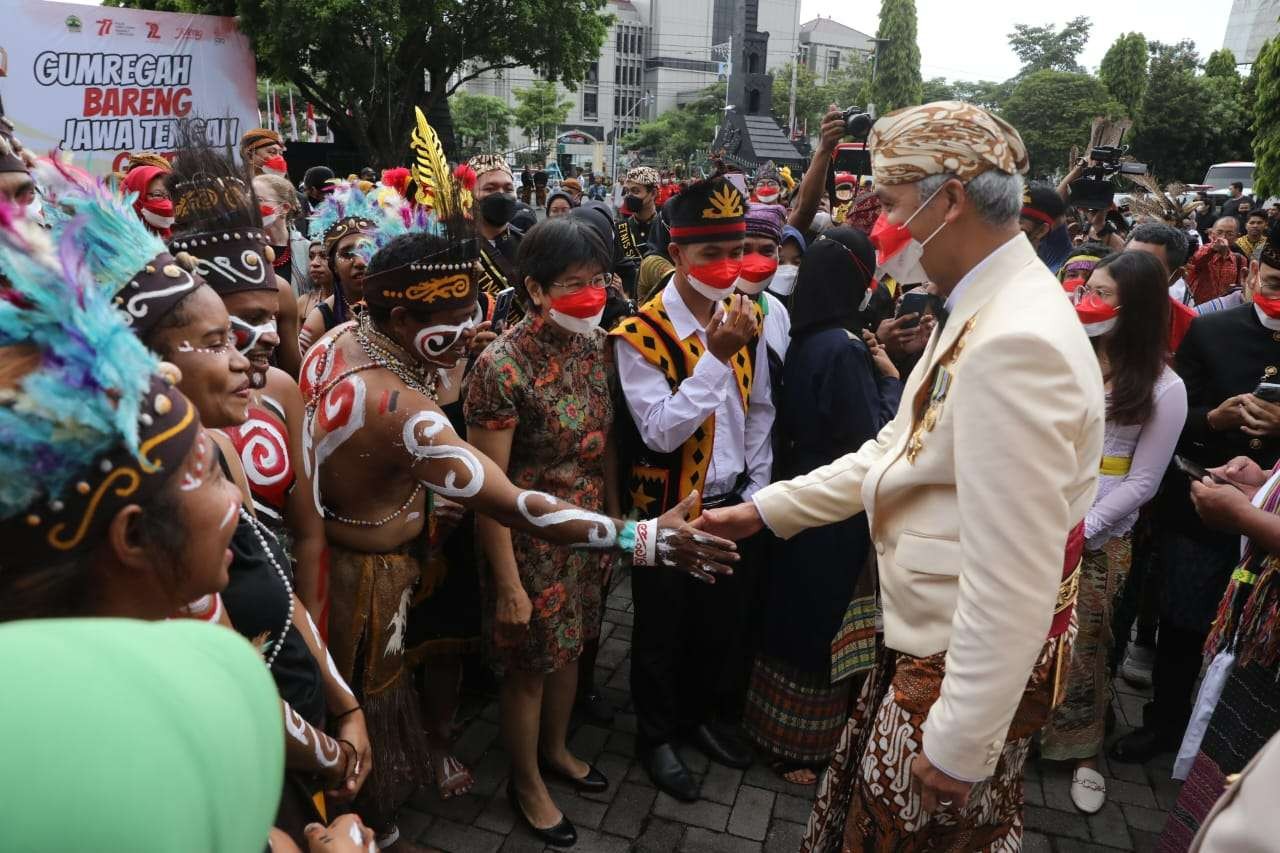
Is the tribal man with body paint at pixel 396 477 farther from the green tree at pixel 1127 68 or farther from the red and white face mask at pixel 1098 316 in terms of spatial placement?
the green tree at pixel 1127 68

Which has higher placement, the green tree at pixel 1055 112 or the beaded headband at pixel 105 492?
the green tree at pixel 1055 112

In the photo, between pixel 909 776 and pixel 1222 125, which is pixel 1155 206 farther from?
pixel 1222 125

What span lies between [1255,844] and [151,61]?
13899mm

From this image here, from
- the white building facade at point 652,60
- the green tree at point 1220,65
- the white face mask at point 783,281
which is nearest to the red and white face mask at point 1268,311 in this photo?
the white face mask at point 783,281

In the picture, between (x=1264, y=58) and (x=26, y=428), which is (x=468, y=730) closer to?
(x=26, y=428)

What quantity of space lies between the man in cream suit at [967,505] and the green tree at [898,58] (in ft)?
249

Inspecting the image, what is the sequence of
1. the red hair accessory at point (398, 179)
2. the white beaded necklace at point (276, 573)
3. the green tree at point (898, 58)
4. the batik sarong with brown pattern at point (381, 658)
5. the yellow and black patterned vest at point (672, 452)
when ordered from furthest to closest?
the green tree at point (898, 58) → the red hair accessory at point (398, 179) → the yellow and black patterned vest at point (672, 452) → the batik sarong with brown pattern at point (381, 658) → the white beaded necklace at point (276, 573)

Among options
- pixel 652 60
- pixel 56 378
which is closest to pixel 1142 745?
pixel 56 378

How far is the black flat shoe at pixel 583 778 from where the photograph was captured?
11.7 ft

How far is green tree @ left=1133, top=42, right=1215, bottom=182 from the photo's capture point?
35.8 m

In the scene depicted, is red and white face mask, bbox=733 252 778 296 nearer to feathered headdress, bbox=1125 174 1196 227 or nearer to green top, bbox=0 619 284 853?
green top, bbox=0 619 284 853

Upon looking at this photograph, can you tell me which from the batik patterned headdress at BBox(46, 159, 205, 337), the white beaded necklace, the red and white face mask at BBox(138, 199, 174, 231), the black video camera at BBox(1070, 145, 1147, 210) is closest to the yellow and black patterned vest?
the white beaded necklace

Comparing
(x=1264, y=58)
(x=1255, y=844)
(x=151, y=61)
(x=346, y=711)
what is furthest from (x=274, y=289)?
(x=1264, y=58)

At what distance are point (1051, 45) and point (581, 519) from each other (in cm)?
9551
